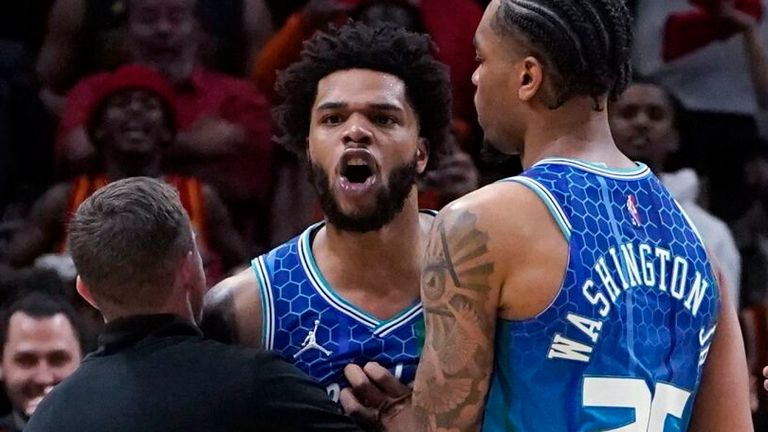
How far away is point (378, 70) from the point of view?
3.38m

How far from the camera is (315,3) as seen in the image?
556 cm

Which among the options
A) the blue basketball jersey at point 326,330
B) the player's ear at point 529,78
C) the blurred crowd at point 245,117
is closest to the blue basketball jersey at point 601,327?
the player's ear at point 529,78

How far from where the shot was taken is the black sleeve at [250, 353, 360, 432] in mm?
2781

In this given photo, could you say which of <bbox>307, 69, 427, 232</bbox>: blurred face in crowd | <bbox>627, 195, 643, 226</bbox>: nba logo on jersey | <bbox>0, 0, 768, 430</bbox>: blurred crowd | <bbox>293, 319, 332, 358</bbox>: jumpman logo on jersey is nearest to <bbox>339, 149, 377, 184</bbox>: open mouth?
<bbox>307, 69, 427, 232</bbox>: blurred face in crowd

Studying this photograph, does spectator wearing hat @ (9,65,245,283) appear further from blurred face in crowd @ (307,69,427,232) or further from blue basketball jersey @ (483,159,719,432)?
blue basketball jersey @ (483,159,719,432)

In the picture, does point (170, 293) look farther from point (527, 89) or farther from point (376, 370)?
point (527, 89)

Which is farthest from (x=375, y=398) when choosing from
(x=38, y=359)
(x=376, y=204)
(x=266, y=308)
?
(x=38, y=359)

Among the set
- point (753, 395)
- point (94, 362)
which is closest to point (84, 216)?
point (94, 362)

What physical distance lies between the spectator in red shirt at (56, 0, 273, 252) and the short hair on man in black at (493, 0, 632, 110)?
113 inches

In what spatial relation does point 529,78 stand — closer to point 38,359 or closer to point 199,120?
point 38,359

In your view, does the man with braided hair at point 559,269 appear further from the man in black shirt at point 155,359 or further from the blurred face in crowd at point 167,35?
the blurred face in crowd at point 167,35

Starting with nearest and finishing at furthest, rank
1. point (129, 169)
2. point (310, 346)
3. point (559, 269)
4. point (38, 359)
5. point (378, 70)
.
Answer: point (559, 269)
point (310, 346)
point (378, 70)
point (38, 359)
point (129, 169)

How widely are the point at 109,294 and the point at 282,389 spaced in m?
0.37

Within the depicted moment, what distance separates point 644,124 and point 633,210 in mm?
2630
